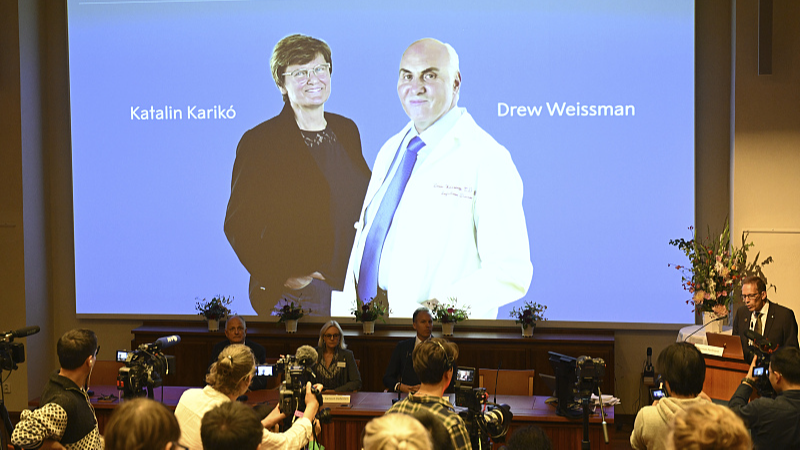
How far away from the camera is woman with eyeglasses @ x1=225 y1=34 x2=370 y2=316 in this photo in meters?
7.01

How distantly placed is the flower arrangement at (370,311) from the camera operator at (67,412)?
12.5 ft

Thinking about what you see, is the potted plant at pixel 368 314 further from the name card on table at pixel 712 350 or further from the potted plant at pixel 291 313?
the name card on table at pixel 712 350

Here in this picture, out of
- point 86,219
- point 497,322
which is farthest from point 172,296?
point 497,322

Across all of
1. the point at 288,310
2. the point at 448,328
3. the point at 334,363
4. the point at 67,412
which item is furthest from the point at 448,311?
the point at 67,412

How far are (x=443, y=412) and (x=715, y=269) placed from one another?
3.91 m

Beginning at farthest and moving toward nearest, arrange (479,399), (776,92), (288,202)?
(288,202) < (776,92) < (479,399)

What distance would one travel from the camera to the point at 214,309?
697 cm

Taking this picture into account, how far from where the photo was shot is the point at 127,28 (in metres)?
7.27

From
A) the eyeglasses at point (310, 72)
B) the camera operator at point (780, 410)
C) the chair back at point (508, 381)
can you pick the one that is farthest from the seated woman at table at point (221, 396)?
the eyeglasses at point (310, 72)

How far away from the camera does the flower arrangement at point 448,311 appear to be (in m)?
6.58

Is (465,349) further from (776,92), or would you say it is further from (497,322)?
(776,92)

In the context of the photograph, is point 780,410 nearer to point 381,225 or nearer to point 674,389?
point 674,389

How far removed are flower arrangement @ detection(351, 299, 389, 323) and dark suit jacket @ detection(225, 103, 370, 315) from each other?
13.2 inches

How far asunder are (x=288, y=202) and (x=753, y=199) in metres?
4.33
